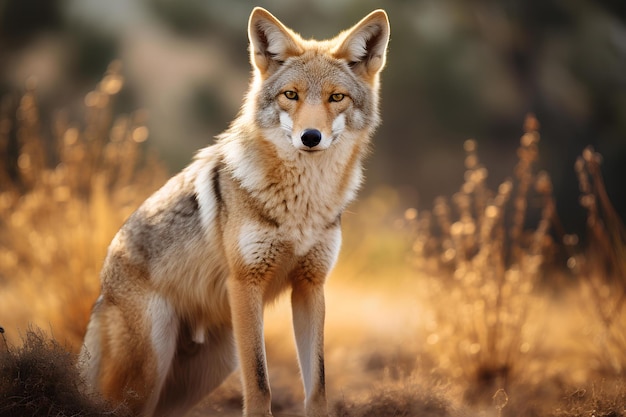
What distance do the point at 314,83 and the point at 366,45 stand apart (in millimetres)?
554

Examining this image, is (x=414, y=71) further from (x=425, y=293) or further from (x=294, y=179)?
(x=294, y=179)

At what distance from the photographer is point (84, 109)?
55.7 feet

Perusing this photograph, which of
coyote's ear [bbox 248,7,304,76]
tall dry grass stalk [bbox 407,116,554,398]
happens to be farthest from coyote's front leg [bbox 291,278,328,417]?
tall dry grass stalk [bbox 407,116,554,398]

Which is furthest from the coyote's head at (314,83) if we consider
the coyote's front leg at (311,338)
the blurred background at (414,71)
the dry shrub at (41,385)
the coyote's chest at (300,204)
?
the blurred background at (414,71)

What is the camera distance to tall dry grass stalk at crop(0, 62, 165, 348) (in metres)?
6.45

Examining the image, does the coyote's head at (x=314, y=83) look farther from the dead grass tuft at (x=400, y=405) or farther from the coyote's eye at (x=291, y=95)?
the dead grass tuft at (x=400, y=405)

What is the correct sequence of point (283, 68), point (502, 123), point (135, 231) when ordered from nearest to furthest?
point (283, 68)
point (135, 231)
point (502, 123)

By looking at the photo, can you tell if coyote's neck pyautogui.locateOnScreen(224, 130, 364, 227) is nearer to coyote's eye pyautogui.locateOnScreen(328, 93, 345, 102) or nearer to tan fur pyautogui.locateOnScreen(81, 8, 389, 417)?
tan fur pyautogui.locateOnScreen(81, 8, 389, 417)

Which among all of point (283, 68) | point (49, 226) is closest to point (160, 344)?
point (283, 68)

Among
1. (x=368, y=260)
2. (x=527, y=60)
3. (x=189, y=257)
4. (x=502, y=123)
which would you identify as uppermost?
(x=527, y=60)

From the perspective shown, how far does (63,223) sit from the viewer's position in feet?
21.6

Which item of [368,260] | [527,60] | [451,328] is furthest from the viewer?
[527,60]

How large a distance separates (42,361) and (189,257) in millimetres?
1037

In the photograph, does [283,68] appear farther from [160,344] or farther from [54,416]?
[54,416]
